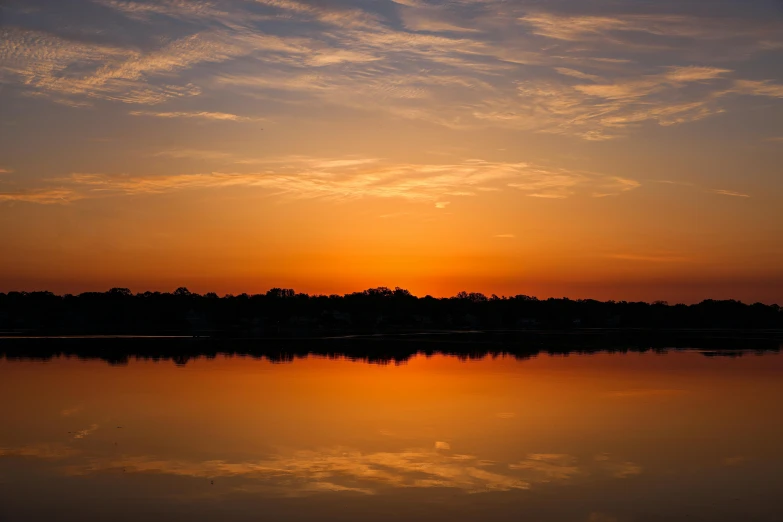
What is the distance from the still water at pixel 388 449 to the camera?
46.7ft

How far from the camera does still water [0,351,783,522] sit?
14.2 meters

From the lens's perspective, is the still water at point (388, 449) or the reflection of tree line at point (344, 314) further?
the reflection of tree line at point (344, 314)

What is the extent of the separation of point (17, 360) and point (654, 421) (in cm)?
3740

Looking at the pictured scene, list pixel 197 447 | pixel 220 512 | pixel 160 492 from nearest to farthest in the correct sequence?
pixel 220 512 → pixel 160 492 → pixel 197 447

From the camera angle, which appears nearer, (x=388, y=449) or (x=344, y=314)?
(x=388, y=449)

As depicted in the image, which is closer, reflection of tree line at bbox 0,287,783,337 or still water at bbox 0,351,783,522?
still water at bbox 0,351,783,522

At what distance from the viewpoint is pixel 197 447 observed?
19.3 m

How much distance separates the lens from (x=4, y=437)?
2042cm

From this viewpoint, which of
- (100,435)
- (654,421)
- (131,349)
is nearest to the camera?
(100,435)

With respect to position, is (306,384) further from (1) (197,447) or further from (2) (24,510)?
(2) (24,510)

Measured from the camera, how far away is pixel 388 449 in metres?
19.0

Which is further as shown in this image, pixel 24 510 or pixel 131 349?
pixel 131 349

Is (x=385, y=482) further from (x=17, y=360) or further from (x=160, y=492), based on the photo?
(x=17, y=360)

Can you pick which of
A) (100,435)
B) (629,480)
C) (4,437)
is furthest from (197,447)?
(629,480)
